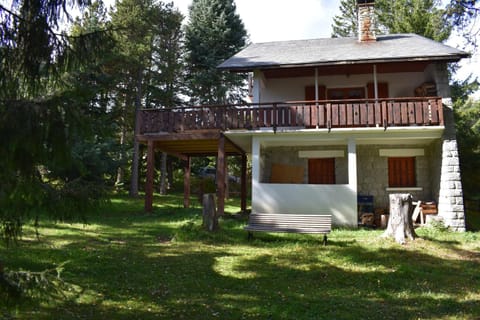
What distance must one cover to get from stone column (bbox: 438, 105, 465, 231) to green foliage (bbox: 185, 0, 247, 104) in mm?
13113

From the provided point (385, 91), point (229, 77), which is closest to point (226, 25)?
point (229, 77)

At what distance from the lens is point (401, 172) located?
13.1m

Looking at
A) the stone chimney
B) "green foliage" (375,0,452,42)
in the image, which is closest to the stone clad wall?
the stone chimney

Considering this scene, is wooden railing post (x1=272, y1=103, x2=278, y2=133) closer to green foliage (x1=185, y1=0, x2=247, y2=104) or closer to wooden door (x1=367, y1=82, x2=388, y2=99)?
wooden door (x1=367, y1=82, x2=388, y2=99)

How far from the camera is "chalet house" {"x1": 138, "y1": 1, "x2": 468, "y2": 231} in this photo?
37.2 feet

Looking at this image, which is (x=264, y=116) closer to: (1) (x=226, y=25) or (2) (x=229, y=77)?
(2) (x=229, y=77)

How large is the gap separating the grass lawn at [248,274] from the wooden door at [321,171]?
352 centimetres

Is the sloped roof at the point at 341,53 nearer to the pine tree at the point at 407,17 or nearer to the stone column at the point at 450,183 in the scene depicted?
Result: the stone column at the point at 450,183

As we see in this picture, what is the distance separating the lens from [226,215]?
12703mm

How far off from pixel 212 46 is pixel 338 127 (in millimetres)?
13029

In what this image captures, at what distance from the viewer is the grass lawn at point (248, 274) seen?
185 inches

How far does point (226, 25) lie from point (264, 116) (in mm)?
12454

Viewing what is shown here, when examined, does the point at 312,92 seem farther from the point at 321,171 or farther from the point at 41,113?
the point at 41,113

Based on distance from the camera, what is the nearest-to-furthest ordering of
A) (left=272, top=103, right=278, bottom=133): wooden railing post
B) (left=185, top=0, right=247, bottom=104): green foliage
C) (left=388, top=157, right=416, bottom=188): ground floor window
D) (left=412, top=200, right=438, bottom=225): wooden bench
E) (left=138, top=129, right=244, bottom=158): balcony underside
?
(left=412, top=200, right=438, bottom=225): wooden bench
(left=272, top=103, right=278, bottom=133): wooden railing post
(left=138, top=129, right=244, bottom=158): balcony underside
(left=388, top=157, right=416, bottom=188): ground floor window
(left=185, top=0, right=247, bottom=104): green foliage
